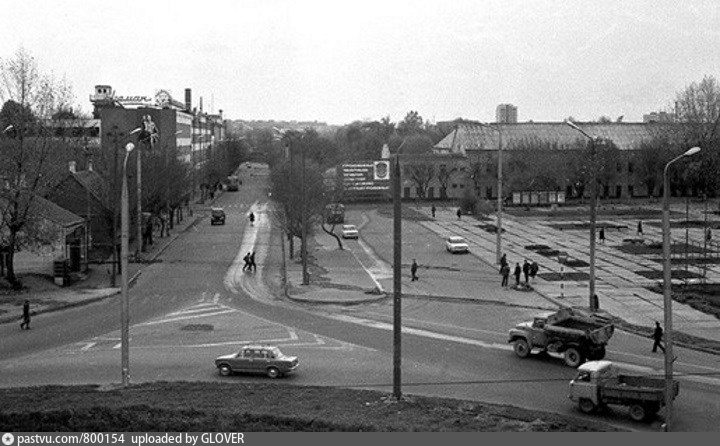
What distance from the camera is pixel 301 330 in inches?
1239

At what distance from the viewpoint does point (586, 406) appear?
67.8 feet

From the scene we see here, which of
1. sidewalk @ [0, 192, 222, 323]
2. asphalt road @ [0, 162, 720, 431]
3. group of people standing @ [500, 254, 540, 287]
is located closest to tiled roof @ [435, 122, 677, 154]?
group of people standing @ [500, 254, 540, 287]

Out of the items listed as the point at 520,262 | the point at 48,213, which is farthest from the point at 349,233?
the point at 48,213

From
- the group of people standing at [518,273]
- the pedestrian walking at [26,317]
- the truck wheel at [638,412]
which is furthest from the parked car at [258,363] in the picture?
the group of people standing at [518,273]

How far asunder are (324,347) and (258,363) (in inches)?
173

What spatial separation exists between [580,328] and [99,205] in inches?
1436

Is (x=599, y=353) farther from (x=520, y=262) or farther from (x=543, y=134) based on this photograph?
(x=543, y=134)

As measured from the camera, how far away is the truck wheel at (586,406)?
67.6 feet

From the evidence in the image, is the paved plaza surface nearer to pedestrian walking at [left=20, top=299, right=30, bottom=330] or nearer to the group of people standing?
the group of people standing

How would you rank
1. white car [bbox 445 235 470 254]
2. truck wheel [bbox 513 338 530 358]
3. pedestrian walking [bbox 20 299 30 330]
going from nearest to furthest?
truck wheel [bbox 513 338 530 358] → pedestrian walking [bbox 20 299 30 330] → white car [bbox 445 235 470 254]

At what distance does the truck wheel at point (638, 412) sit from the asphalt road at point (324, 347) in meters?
0.30

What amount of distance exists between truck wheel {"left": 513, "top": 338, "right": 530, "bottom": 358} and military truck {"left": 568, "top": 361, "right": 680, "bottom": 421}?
5039 mm

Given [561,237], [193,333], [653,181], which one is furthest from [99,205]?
[653,181]

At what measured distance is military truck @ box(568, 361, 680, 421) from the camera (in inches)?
780
